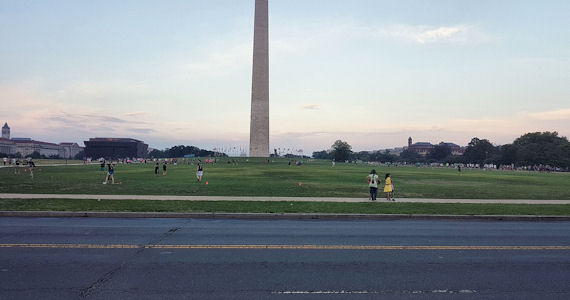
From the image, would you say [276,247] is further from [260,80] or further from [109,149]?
[109,149]

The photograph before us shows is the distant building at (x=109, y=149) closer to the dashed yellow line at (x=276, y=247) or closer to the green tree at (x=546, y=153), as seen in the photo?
the green tree at (x=546, y=153)

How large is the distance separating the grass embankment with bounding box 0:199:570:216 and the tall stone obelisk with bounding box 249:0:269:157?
61.4 m

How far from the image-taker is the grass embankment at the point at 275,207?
14.2m

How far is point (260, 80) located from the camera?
2985 inches
